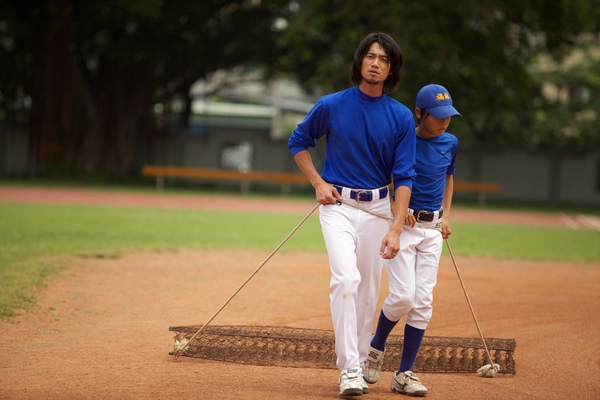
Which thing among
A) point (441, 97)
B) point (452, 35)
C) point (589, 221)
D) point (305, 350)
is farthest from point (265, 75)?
point (441, 97)

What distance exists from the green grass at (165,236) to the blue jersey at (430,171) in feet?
16.7

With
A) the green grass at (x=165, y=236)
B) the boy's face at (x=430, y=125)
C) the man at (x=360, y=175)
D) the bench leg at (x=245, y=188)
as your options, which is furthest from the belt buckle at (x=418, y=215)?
the bench leg at (x=245, y=188)

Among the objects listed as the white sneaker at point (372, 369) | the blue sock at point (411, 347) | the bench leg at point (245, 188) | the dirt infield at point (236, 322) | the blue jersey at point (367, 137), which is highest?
the blue jersey at point (367, 137)

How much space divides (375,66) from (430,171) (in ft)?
2.77

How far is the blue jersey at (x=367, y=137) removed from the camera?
5.49 meters

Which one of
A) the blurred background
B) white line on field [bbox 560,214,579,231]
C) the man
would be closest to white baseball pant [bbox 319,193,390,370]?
the man

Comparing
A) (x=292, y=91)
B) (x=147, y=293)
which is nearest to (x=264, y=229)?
(x=147, y=293)

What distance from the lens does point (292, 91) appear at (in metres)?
69.1

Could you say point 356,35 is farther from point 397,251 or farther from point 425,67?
point 397,251

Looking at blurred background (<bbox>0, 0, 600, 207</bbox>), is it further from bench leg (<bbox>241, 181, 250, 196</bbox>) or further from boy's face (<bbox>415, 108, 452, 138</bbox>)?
boy's face (<bbox>415, 108, 452, 138</bbox>)

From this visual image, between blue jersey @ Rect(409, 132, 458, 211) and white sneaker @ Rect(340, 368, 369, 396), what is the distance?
1.20 meters

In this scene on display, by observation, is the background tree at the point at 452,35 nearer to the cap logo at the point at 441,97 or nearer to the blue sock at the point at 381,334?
the cap logo at the point at 441,97

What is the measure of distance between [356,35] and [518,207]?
29.1 feet

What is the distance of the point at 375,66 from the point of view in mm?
5465
